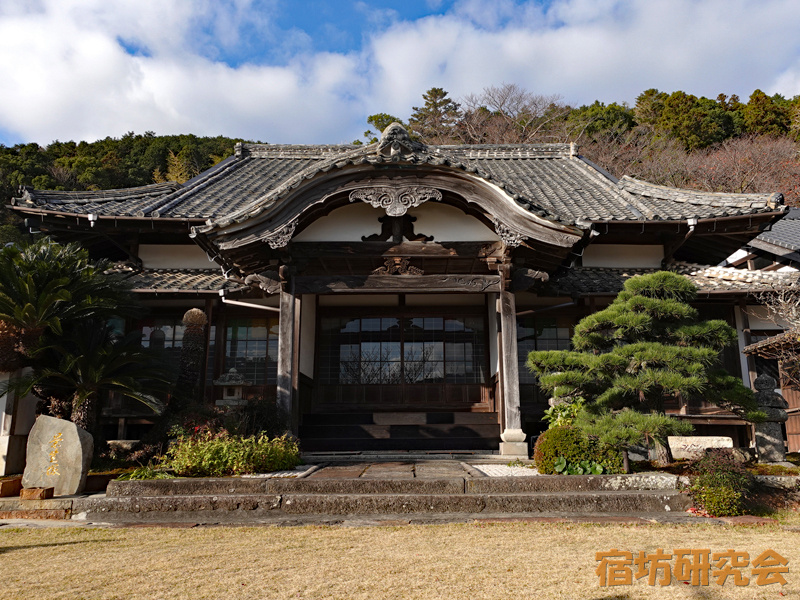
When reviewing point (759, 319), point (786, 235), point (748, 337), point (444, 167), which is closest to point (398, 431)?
point (444, 167)

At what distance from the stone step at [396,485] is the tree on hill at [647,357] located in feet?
3.16

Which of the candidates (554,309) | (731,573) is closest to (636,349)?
(731,573)

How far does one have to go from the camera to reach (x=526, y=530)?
18.8ft

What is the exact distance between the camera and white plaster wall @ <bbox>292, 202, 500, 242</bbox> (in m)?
10.4

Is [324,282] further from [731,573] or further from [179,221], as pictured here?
[731,573]

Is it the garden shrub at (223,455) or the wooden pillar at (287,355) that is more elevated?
the wooden pillar at (287,355)

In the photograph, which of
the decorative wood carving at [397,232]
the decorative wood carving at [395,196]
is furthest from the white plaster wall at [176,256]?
the decorative wood carving at [395,196]

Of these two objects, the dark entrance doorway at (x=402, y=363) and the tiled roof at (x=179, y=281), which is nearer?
the tiled roof at (x=179, y=281)

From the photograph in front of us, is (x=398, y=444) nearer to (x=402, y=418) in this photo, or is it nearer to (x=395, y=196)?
(x=402, y=418)

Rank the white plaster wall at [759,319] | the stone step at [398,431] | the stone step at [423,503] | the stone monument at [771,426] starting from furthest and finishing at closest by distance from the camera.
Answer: the white plaster wall at [759,319] < the stone step at [398,431] < the stone monument at [771,426] < the stone step at [423,503]

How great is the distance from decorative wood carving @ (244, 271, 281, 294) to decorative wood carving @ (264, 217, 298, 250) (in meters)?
0.75

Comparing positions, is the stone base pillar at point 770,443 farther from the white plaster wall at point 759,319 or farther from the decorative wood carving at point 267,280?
the decorative wood carving at point 267,280

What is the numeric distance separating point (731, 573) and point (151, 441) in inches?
306

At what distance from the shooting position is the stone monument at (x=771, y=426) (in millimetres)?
8938
